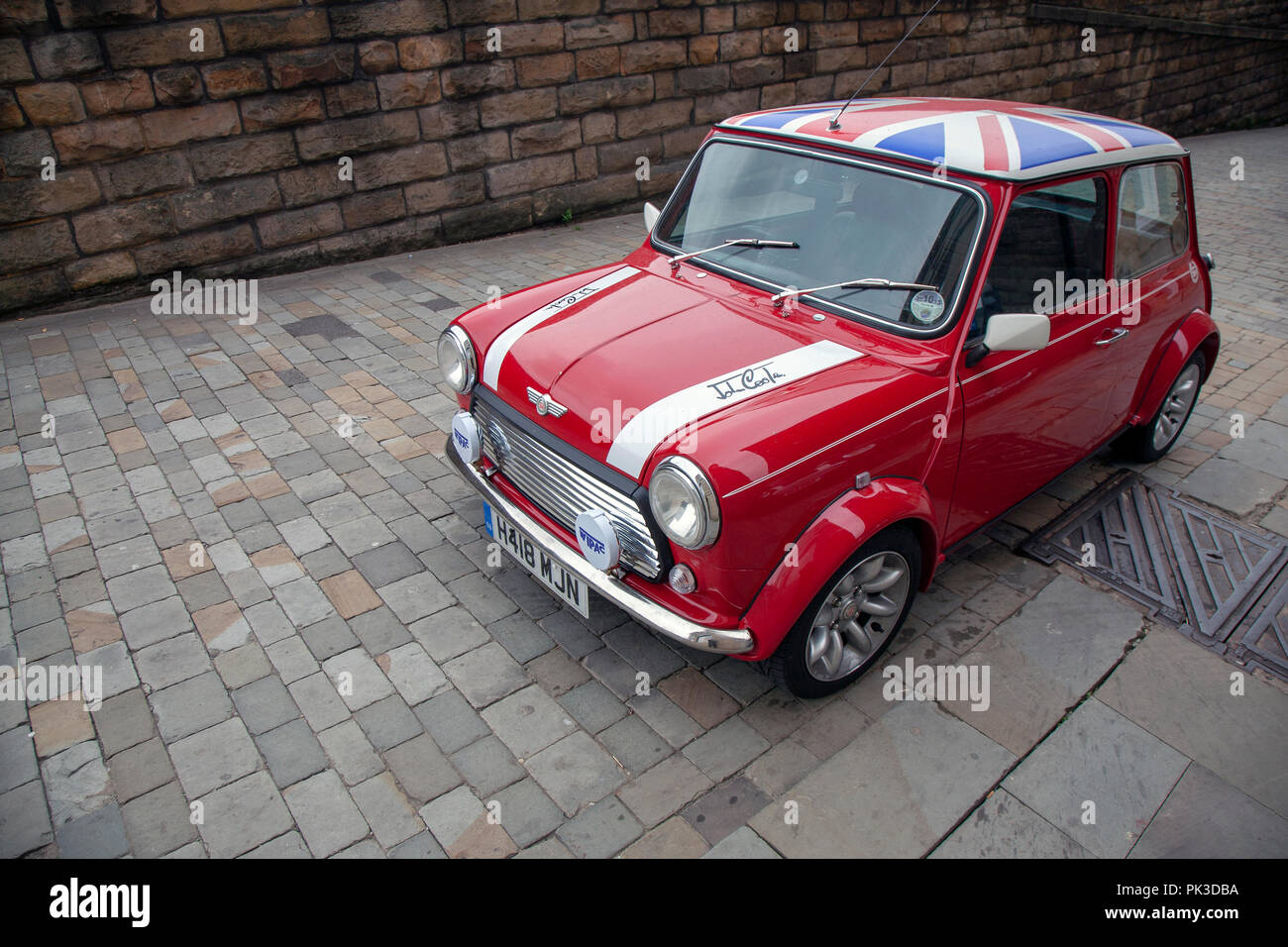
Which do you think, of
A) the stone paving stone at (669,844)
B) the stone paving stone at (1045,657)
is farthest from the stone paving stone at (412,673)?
the stone paving stone at (1045,657)

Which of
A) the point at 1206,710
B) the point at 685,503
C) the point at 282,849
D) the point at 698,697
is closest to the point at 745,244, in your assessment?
the point at 685,503

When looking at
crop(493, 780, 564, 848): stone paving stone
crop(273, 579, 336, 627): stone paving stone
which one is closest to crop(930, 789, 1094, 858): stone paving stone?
crop(493, 780, 564, 848): stone paving stone

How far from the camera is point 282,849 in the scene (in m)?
2.53

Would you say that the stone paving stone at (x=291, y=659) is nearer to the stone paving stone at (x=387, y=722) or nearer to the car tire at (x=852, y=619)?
the stone paving stone at (x=387, y=722)

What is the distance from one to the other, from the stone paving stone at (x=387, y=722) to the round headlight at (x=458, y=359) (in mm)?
1307

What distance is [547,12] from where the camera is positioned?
7.79 metres

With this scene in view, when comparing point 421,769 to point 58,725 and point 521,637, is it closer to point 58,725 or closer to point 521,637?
point 521,637

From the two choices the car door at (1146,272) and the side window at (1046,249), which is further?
the car door at (1146,272)

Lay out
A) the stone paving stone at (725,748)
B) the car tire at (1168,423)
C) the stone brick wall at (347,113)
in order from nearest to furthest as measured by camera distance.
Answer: the stone paving stone at (725,748) < the car tire at (1168,423) < the stone brick wall at (347,113)

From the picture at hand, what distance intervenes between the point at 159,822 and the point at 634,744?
155 centimetres

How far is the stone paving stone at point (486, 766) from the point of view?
2.75 metres

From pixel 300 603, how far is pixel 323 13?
5455 millimetres
